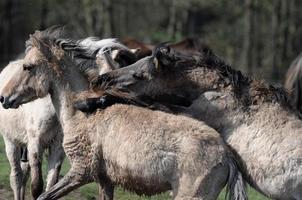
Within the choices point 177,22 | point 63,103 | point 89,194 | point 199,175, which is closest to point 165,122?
point 199,175

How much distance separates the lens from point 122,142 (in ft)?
26.6

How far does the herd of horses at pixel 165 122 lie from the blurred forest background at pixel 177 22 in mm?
27721

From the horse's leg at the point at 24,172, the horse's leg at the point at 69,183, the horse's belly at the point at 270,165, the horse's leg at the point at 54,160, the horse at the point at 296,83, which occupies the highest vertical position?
the horse's belly at the point at 270,165

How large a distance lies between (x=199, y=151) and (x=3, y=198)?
168 inches

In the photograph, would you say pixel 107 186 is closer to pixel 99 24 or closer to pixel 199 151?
pixel 199 151

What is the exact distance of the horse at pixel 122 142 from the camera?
7641 mm

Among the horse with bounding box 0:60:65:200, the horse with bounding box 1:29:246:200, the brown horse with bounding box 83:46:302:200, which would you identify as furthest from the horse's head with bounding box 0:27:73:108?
the horse with bounding box 0:60:65:200

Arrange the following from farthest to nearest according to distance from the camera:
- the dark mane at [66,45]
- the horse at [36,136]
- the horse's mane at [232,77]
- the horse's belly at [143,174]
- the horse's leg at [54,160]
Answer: the horse's leg at [54,160] < the horse at [36,136] < the dark mane at [66,45] < the horse's mane at [232,77] < the horse's belly at [143,174]

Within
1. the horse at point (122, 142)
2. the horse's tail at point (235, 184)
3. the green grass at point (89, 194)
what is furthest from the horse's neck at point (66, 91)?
the green grass at point (89, 194)

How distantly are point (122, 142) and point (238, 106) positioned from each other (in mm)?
1233

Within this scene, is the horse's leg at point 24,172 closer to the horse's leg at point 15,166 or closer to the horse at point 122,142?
the horse's leg at point 15,166

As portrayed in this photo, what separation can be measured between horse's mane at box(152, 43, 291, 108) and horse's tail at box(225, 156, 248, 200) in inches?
37.8

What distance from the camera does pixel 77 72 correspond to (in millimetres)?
9062

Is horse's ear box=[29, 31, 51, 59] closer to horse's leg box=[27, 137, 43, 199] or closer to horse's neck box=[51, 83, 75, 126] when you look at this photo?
horse's neck box=[51, 83, 75, 126]
